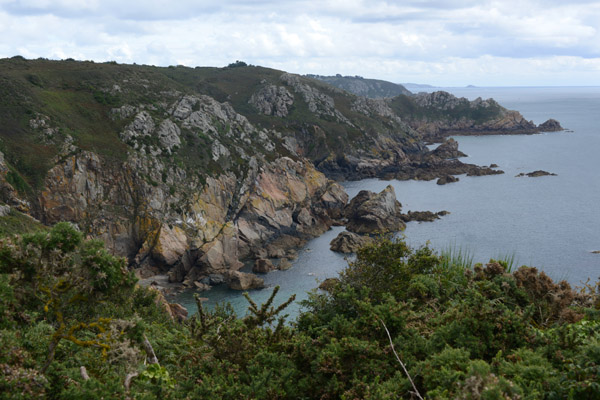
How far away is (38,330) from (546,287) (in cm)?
1431

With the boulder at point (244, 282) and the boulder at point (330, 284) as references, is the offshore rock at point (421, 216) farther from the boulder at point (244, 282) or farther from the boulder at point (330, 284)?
the boulder at point (330, 284)

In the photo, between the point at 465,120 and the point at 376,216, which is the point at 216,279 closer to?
the point at 376,216

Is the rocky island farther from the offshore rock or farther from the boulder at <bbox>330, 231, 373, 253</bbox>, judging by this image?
the boulder at <bbox>330, 231, 373, 253</bbox>

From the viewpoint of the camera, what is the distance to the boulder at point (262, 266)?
187 ft

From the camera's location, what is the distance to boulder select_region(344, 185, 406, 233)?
7069 centimetres

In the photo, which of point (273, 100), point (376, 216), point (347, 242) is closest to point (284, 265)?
point (347, 242)

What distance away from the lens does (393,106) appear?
198250mm

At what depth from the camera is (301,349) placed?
491 inches

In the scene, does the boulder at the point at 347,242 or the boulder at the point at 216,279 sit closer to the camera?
the boulder at the point at 216,279

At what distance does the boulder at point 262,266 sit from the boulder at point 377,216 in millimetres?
18747

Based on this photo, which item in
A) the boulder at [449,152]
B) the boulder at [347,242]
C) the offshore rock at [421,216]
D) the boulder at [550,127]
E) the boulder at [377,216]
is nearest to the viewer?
the boulder at [347,242]

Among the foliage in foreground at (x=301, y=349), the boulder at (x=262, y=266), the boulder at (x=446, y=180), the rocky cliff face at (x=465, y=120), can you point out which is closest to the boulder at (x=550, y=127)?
the rocky cliff face at (x=465, y=120)

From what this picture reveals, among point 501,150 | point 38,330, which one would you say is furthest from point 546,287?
point 501,150

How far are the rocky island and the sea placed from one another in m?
3.74
